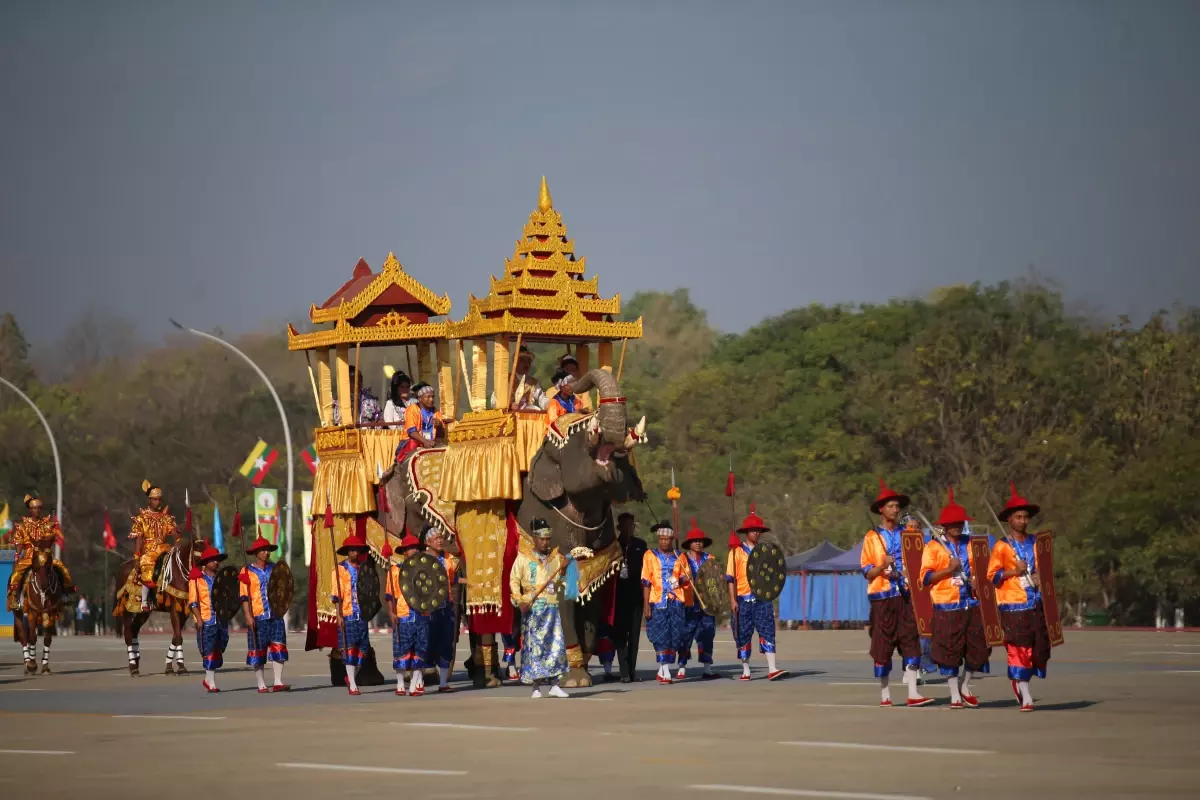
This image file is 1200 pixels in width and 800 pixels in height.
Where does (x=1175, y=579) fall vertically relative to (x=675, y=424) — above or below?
below

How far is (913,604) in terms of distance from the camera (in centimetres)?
1689

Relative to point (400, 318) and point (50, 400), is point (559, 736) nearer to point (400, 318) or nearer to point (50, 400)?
point (400, 318)

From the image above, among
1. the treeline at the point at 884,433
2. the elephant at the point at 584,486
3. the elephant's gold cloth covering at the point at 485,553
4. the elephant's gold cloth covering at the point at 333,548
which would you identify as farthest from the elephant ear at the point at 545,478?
the treeline at the point at 884,433

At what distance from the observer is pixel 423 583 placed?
20359 millimetres

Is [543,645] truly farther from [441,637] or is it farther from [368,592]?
[368,592]

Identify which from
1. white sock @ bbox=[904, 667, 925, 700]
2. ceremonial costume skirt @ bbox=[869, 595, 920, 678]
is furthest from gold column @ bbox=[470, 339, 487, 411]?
white sock @ bbox=[904, 667, 925, 700]

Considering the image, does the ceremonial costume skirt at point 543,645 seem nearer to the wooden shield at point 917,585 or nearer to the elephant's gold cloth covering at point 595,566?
the elephant's gold cloth covering at point 595,566

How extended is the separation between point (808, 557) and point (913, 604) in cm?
2886

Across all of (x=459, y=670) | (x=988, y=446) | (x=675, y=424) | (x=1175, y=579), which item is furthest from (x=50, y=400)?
(x=459, y=670)

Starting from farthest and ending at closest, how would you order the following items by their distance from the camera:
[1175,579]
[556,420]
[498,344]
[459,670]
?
[1175,579] → [459,670] → [498,344] → [556,420]

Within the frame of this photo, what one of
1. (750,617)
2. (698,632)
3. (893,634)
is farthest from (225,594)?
(893,634)

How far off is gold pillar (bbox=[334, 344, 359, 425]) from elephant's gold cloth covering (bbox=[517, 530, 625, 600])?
377cm

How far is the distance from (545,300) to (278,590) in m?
4.22

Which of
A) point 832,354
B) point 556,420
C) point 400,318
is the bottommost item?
point 556,420
